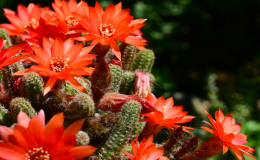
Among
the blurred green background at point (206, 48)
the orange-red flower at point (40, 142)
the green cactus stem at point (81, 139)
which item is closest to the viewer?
the orange-red flower at point (40, 142)

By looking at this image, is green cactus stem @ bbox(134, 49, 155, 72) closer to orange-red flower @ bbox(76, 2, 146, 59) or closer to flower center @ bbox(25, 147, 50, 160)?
orange-red flower @ bbox(76, 2, 146, 59)

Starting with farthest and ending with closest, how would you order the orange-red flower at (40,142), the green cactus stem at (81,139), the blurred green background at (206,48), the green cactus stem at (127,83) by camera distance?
the blurred green background at (206,48)
the green cactus stem at (127,83)
the green cactus stem at (81,139)
the orange-red flower at (40,142)

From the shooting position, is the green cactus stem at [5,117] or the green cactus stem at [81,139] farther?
the green cactus stem at [5,117]

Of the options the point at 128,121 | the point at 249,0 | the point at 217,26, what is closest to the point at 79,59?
the point at 128,121

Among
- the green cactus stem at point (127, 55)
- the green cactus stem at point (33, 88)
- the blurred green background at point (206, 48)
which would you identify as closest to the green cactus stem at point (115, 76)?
the green cactus stem at point (127, 55)

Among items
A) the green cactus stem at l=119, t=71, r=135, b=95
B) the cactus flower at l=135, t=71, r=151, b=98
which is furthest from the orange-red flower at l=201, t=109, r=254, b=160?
the green cactus stem at l=119, t=71, r=135, b=95

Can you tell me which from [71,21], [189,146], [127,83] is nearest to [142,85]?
[127,83]

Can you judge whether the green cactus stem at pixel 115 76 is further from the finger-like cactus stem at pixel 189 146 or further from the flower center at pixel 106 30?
the finger-like cactus stem at pixel 189 146
